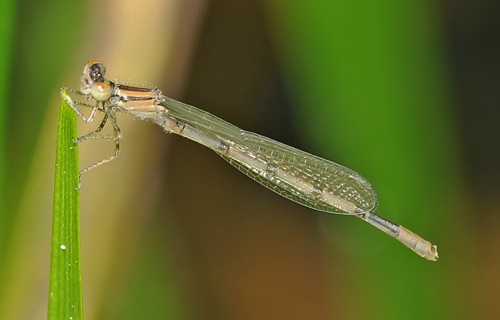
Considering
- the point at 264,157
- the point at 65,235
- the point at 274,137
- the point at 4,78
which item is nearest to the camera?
the point at 65,235

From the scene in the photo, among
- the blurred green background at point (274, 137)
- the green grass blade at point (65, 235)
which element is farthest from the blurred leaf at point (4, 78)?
the green grass blade at point (65, 235)

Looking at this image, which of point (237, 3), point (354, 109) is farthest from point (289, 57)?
point (354, 109)

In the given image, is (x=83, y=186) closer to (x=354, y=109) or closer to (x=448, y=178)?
(x=354, y=109)

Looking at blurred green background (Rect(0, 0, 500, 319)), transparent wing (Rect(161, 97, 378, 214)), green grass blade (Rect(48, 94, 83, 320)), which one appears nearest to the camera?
green grass blade (Rect(48, 94, 83, 320))

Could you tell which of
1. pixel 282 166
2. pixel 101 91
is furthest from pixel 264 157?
pixel 101 91

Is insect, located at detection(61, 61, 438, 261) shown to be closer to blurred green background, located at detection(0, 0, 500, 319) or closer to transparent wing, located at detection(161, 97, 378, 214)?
transparent wing, located at detection(161, 97, 378, 214)

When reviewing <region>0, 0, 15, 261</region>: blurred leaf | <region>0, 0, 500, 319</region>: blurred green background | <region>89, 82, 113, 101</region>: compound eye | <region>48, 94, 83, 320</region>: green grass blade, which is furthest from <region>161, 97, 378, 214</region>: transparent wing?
<region>48, 94, 83, 320</region>: green grass blade

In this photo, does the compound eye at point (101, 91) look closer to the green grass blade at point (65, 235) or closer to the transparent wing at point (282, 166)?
the transparent wing at point (282, 166)

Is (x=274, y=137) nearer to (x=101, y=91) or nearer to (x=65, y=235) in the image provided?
(x=101, y=91)
